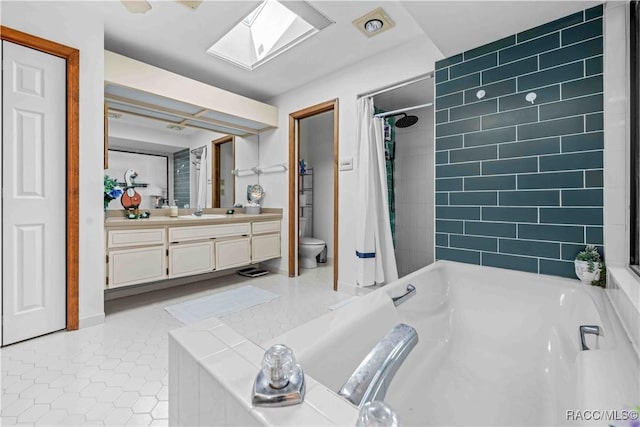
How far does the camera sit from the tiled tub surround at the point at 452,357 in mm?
649

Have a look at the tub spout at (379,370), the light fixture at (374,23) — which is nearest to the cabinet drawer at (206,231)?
the light fixture at (374,23)

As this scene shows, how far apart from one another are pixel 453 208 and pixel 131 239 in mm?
2583

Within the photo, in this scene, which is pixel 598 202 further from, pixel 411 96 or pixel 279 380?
pixel 411 96

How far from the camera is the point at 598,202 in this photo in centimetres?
151

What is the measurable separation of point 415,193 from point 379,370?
10.5 feet

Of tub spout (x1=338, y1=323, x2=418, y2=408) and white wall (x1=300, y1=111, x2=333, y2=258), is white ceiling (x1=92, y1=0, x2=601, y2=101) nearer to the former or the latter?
white wall (x1=300, y1=111, x2=333, y2=258)

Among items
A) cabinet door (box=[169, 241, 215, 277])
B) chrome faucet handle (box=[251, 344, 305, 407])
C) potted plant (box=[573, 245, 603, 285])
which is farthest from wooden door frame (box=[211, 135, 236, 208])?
potted plant (box=[573, 245, 603, 285])

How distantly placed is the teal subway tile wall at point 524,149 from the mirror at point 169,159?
263 cm

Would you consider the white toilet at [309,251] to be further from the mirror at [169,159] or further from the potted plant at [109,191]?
the potted plant at [109,191]

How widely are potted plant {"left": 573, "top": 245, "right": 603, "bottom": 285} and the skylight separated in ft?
7.32

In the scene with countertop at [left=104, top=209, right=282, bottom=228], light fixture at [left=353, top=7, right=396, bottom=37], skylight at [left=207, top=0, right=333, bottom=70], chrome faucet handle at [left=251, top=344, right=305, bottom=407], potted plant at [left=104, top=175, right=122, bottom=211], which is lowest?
chrome faucet handle at [left=251, top=344, right=305, bottom=407]

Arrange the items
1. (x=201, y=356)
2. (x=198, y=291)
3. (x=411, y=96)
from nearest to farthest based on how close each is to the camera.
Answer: (x=201, y=356) < (x=198, y=291) < (x=411, y=96)

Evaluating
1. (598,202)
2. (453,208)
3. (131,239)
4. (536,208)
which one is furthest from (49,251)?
(598,202)

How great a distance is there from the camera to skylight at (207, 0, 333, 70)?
7.71ft
